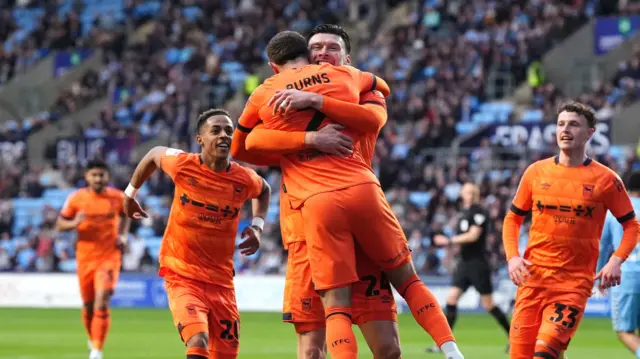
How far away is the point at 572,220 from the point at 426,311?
228 centimetres

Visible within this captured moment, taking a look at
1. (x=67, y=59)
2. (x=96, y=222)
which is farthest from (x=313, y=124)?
(x=67, y=59)

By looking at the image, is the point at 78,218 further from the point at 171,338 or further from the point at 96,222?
the point at 171,338

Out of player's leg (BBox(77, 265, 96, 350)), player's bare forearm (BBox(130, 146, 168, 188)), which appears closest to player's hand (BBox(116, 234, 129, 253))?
player's leg (BBox(77, 265, 96, 350))

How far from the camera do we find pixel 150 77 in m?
39.1

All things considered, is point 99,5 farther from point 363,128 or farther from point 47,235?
point 363,128

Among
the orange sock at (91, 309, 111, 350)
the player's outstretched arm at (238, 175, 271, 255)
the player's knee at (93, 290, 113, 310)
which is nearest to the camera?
the player's outstretched arm at (238, 175, 271, 255)

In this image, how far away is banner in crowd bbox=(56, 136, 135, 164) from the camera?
115 feet

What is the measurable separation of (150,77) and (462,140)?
45.2 feet

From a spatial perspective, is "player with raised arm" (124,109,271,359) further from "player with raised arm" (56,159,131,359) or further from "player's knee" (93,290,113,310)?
"player with raised arm" (56,159,131,359)

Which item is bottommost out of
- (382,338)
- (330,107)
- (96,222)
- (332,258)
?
(96,222)

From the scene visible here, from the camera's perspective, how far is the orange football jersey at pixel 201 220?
9.98 m

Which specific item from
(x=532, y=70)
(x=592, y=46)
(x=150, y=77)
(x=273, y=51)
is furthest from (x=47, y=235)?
(x=273, y=51)

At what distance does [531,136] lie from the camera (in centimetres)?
2767

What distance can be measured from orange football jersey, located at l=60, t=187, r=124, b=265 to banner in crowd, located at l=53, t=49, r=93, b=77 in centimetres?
2749
